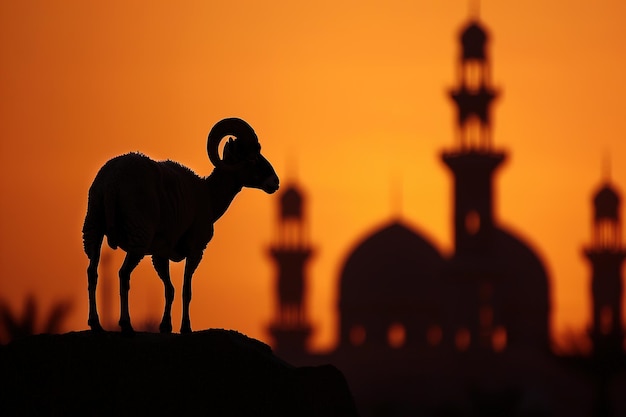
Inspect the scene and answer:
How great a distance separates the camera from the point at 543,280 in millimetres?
106750

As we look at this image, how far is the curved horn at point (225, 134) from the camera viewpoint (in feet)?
61.3

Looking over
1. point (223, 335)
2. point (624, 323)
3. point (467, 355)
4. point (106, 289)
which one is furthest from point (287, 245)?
point (223, 335)

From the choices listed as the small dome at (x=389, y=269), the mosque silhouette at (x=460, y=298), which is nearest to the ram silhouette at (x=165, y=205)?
the mosque silhouette at (x=460, y=298)

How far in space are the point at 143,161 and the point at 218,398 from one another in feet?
6.00

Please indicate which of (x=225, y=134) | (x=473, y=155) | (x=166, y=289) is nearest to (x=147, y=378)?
(x=166, y=289)

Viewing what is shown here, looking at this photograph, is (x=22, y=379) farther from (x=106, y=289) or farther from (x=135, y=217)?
(x=106, y=289)

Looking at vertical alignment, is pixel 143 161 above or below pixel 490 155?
below

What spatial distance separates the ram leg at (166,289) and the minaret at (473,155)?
260 feet

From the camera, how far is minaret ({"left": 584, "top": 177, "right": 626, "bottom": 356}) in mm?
105562

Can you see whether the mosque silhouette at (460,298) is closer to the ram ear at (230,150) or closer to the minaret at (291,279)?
the minaret at (291,279)

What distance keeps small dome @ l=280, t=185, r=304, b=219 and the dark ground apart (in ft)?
304

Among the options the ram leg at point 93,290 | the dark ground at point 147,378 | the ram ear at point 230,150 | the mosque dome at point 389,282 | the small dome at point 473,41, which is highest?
the small dome at point 473,41

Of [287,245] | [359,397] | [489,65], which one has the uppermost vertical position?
[489,65]

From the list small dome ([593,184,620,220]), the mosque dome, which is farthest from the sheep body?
small dome ([593,184,620,220])
